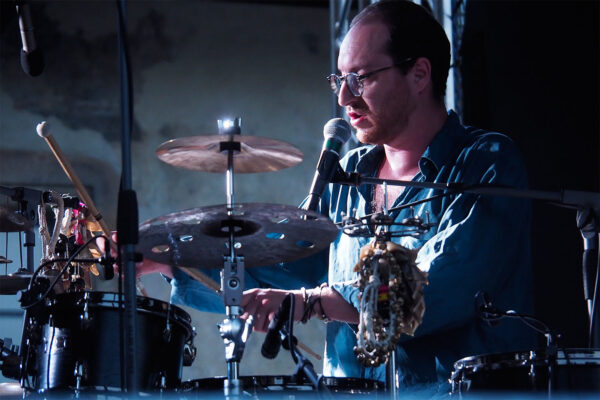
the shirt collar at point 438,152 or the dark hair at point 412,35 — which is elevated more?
the dark hair at point 412,35

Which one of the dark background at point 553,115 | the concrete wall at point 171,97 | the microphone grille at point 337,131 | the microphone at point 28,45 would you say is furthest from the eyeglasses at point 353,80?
the concrete wall at point 171,97

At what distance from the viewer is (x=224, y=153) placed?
2.34m

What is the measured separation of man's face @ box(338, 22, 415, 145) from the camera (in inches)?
111

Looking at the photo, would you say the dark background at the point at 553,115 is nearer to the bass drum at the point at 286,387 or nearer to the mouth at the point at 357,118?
the mouth at the point at 357,118

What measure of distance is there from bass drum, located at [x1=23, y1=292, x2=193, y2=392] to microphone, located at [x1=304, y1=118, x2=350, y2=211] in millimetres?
633

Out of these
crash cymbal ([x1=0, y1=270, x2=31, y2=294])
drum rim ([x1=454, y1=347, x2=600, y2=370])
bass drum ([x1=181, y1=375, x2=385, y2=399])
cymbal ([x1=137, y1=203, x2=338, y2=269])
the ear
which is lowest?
bass drum ([x1=181, y1=375, x2=385, y2=399])

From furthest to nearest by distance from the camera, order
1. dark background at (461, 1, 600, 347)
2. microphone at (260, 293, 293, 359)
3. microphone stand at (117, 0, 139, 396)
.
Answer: dark background at (461, 1, 600, 347) < microphone at (260, 293, 293, 359) < microphone stand at (117, 0, 139, 396)

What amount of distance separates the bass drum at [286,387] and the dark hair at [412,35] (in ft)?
4.16

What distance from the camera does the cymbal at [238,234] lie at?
1.98m

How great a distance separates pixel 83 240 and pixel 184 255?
80 cm

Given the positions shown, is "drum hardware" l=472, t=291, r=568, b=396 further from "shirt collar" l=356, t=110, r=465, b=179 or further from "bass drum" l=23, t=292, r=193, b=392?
"bass drum" l=23, t=292, r=193, b=392

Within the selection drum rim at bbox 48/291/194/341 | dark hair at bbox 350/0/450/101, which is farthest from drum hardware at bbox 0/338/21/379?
dark hair at bbox 350/0/450/101

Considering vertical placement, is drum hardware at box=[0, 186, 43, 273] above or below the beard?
below

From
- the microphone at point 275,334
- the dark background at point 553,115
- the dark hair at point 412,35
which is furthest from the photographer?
the dark background at point 553,115
